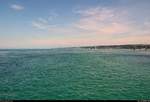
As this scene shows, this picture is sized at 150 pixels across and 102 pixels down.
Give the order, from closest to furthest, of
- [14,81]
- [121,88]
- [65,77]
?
[121,88], [14,81], [65,77]

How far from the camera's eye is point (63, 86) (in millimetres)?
21219

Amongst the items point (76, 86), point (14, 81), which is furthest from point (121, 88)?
point (14, 81)

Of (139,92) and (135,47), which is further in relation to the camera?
(135,47)

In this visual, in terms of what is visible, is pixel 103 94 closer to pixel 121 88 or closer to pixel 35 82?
pixel 121 88

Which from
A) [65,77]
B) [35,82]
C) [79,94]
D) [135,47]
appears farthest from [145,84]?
[135,47]

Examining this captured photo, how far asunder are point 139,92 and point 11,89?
1010cm

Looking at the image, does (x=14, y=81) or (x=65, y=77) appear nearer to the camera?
(x=14, y=81)

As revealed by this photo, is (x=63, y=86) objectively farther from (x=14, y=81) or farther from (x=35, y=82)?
(x=14, y=81)

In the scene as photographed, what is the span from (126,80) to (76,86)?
220 inches

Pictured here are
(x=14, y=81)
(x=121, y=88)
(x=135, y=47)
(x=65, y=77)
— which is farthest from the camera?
(x=135, y=47)

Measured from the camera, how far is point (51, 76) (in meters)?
26.1

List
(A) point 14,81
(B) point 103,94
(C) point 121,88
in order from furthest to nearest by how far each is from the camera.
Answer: (A) point 14,81
(C) point 121,88
(B) point 103,94

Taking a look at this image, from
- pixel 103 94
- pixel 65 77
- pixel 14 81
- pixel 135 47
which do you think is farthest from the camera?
pixel 135 47

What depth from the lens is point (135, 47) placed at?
8988cm
